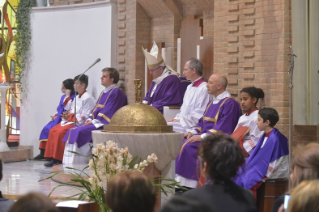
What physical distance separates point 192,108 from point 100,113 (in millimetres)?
2041

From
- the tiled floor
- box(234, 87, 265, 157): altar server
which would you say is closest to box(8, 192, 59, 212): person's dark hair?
the tiled floor

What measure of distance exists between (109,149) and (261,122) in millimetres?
2534

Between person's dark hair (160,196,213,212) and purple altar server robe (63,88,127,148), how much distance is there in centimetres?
671

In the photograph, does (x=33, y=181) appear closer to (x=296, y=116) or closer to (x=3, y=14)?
(x=296, y=116)

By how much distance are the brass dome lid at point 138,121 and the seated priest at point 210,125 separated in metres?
1.81

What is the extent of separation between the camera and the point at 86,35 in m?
9.50

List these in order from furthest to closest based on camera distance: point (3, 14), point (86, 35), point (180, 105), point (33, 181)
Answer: point (3, 14)
point (86, 35)
point (180, 105)
point (33, 181)

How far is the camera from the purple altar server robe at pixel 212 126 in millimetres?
6195

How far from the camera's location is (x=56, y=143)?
8.68 meters

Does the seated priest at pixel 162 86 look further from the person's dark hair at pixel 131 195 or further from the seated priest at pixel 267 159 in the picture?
the person's dark hair at pixel 131 195

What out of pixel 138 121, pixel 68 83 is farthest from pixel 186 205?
pixel 68 83

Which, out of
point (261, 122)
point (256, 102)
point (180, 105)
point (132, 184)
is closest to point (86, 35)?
point (180, 105)

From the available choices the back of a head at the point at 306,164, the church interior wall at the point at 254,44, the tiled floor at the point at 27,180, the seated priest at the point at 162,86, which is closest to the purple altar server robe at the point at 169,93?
the seated priest at the point at 162,86

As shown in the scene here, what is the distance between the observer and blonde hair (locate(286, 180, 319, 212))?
1675 millimetres
